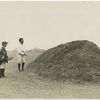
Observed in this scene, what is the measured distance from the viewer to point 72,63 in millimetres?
13555

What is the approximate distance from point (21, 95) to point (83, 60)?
3758 millimetres

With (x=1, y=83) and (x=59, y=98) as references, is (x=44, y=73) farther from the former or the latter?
(x=59, y=98)

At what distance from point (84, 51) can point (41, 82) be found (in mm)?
2682

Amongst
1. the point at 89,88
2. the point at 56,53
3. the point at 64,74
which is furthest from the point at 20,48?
the point at 89,88

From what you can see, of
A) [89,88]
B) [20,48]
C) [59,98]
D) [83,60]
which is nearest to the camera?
[59,98]

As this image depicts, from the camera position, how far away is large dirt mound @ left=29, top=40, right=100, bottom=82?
1276 cm

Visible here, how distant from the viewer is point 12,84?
12172 mm

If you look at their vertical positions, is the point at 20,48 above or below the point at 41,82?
above

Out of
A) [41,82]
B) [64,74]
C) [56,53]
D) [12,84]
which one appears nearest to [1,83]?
[12,84]

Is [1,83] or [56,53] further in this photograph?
[56,53]

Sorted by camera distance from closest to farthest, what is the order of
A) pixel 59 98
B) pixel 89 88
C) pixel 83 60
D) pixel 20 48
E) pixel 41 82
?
pixel 59 98 < pixel 89 88 < pixel 41 82 < pixel 83 60 < pixel 20 48

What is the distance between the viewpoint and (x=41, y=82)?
12453 mm

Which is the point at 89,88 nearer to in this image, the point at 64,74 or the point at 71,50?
the point at 64,74

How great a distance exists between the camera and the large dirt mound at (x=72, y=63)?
41.9 ft
